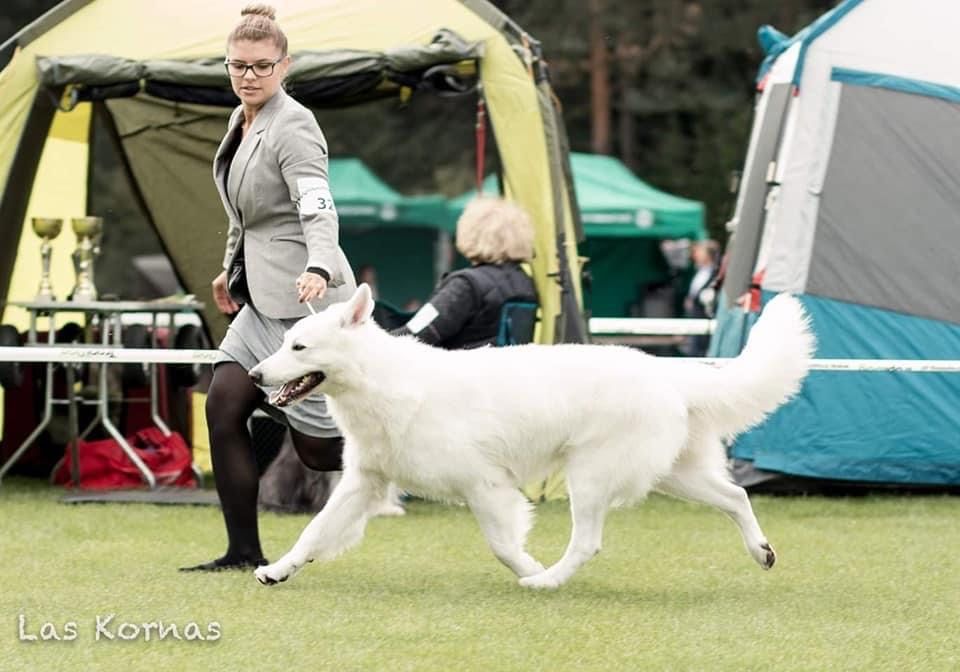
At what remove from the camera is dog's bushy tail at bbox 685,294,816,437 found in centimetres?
520

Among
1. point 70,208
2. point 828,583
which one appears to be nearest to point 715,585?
point 828,583

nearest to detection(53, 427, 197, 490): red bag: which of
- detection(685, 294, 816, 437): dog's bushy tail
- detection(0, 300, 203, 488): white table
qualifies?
detection(0, 300, 203, 488): white table

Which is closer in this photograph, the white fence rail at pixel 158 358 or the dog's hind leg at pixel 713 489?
the dog's hind leg at pixel 713 489

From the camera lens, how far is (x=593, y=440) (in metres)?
5.07

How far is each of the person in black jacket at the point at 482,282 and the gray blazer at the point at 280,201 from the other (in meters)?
2.08

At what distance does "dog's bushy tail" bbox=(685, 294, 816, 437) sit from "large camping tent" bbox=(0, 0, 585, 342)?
2.43 meters

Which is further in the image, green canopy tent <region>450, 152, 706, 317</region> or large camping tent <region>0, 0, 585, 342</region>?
green canopy tent <region>450, 152, 706, 317</region>

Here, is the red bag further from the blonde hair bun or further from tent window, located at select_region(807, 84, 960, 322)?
the blonde hair bun

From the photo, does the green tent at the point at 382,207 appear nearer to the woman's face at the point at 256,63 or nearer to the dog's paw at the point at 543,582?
the woman's face at the point at 256,63

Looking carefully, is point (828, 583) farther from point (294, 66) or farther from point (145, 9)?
point (145, 9)

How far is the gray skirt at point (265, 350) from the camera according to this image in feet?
16.8

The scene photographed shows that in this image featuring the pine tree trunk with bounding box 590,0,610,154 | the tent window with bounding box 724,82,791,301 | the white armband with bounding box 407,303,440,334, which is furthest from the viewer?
the pine tree trunk with bounding box 590,0,610,154

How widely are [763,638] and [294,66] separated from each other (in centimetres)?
389

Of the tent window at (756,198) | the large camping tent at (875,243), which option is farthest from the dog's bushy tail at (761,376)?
the tent window at (756,198)
